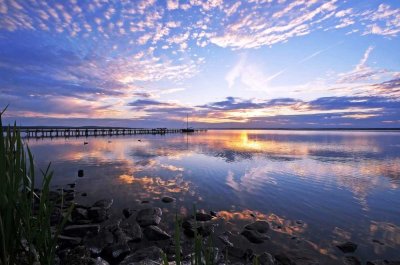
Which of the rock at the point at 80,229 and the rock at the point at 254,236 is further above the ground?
the rock at the point at 80,229

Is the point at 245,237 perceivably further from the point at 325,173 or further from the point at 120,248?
the point at 325,173

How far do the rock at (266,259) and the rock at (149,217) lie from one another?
12.9ft

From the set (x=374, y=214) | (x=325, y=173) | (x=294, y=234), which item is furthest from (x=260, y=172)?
(x=294, y=234)

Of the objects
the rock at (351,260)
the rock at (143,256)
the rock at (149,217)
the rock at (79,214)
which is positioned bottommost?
the rock at (351,260)

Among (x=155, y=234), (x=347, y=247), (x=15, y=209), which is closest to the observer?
(x=15, y=209)

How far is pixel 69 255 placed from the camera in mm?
5723

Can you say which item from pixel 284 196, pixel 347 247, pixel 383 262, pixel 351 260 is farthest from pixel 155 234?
pixel 284 196

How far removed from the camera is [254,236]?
7992 millimetres

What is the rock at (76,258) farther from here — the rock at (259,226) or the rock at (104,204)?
the rock at (259,226)

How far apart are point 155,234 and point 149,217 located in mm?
1480

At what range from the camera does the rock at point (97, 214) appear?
9.07 meters

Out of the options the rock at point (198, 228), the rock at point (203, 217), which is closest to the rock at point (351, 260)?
the rock at point (198, 228)

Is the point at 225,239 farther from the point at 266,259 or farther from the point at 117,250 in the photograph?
the point at 117,250

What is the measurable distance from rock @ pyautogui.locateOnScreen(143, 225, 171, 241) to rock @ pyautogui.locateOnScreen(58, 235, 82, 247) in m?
1.92
